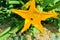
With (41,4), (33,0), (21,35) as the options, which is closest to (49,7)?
(41,4)

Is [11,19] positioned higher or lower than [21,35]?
higher

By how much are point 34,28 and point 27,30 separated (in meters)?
0.07

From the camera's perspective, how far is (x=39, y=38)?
1.96 meters

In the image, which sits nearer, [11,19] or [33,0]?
[33,0]

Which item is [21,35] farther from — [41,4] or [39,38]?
[41,4]

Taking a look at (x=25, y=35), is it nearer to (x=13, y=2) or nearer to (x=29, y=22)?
(x=29, y=22)

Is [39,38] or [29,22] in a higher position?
[29,22]

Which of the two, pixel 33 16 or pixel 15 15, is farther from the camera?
pixel 15 15

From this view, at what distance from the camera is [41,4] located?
2039 millimetres

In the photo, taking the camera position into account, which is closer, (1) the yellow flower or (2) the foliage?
(1) the yellow flower

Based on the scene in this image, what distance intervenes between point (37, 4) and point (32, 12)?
0.66 ft

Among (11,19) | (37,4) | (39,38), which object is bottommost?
(39,38)

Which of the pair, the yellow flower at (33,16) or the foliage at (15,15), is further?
the foliage at (15,15)

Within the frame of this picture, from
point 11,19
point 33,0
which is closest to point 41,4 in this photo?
point 33,0
